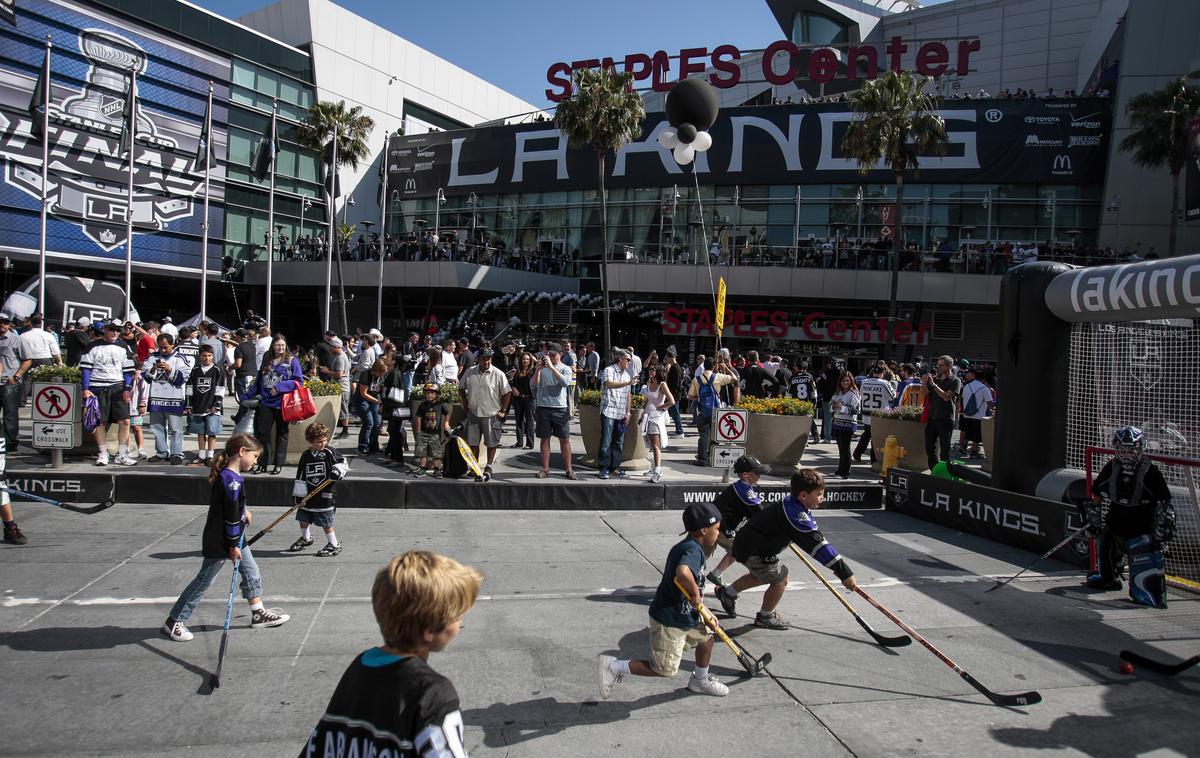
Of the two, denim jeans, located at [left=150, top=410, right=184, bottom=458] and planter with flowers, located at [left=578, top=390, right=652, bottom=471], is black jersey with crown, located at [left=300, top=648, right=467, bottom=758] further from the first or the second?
denim jeans, located at [left=150, top=410, right=184, bottom=458]

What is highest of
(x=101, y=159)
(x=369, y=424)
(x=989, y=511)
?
(x=101, y=159)

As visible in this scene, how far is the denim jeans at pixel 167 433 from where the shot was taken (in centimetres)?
1133

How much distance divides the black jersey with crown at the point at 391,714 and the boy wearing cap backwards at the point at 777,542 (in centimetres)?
390

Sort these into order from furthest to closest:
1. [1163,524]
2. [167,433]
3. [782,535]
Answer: [167,433], [1163,524], [782,535]

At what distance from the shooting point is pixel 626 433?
12.7 meters

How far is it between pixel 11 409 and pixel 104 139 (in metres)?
31.4

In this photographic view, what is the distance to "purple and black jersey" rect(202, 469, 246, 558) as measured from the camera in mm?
5465

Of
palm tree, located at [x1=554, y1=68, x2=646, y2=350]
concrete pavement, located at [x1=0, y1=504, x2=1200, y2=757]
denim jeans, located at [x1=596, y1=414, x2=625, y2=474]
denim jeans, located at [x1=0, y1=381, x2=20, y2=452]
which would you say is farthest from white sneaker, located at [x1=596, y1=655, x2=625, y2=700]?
palm tree, located at [x1=554, y1=68, x2=646, y2=350]

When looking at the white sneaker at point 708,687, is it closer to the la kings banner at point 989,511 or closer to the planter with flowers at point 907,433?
the la kings banner at point 989,511

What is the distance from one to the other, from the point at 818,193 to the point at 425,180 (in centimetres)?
2191

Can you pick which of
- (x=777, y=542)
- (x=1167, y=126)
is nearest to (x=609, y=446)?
(x=777, y=542)

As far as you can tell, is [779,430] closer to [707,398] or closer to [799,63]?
[707,398]

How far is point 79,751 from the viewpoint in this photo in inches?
158

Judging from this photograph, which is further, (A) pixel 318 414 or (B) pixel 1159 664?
(A) pixel 318 414
